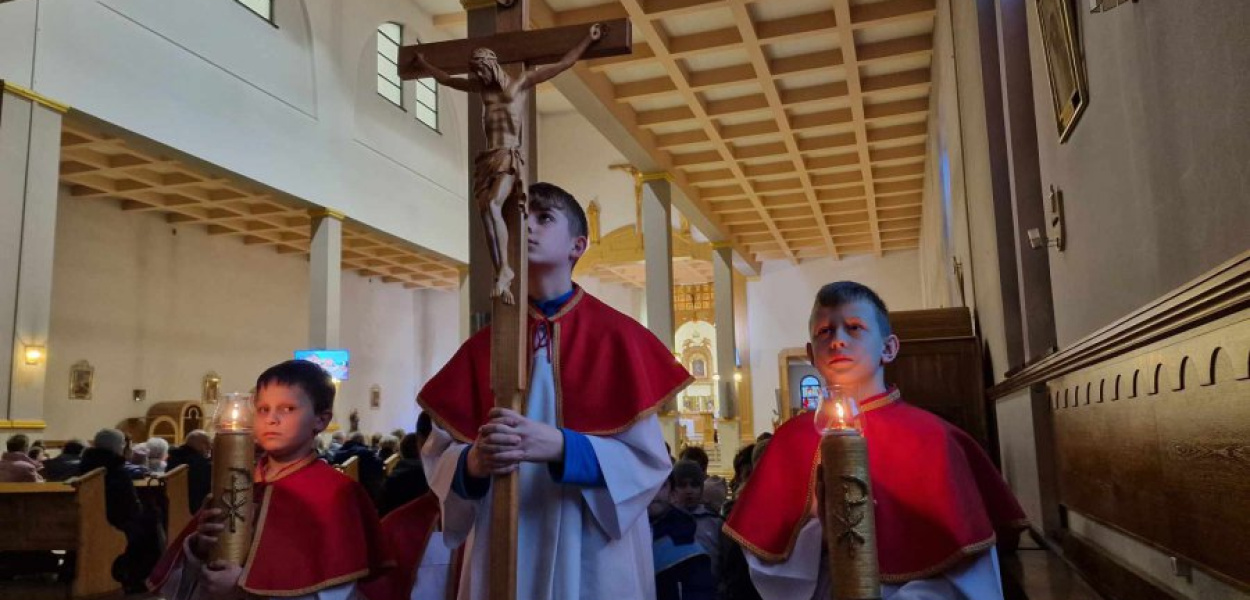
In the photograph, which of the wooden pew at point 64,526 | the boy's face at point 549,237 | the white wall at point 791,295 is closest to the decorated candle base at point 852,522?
the boy's face at point 549,237

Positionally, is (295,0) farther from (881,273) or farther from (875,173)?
(881,273)

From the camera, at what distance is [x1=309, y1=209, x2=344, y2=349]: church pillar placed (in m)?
16.0

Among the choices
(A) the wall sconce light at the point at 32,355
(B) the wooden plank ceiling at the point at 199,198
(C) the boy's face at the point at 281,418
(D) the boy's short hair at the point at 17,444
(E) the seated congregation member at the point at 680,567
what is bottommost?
(E) the seated congregation member at the point at 680,567

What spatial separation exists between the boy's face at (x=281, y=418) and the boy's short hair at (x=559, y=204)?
3.46 feet

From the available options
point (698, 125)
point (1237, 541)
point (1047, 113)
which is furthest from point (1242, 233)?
point (698, 125)

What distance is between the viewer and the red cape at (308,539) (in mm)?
2654

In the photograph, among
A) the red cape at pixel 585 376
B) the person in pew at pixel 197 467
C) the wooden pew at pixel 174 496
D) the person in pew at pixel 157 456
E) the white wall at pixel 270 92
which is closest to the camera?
the red cape at pixel 585 376

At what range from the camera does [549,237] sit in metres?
2.28

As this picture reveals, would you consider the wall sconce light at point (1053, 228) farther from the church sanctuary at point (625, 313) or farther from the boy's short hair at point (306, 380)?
the boy's short hair at point (306, 380)

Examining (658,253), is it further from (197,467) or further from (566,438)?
(566,438)

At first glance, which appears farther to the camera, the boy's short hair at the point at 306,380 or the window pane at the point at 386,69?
the window pane at the point at 386,69

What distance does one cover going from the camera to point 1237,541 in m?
1.96

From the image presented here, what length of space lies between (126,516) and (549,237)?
7.34 metres

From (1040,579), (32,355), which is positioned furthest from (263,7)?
(1040,579)
